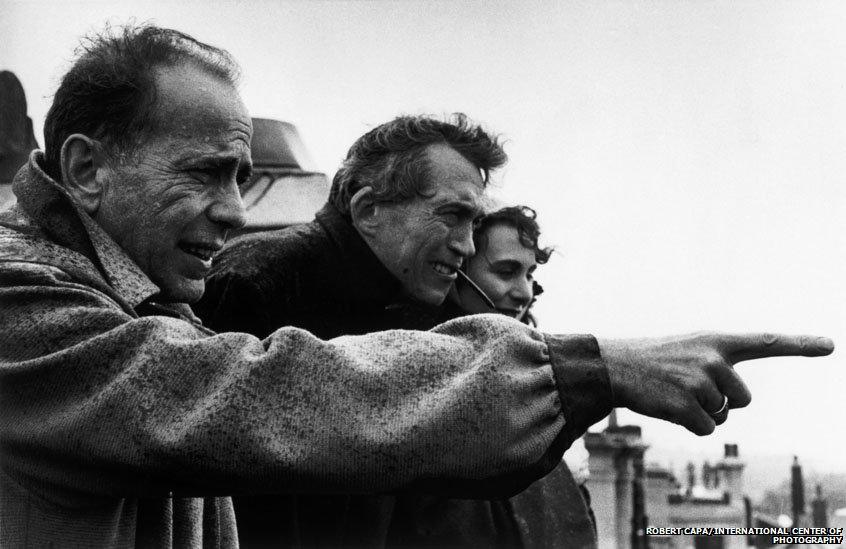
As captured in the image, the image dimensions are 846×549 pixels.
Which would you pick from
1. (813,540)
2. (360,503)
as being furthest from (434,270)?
(813,540)

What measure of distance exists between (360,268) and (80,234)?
1.76 metres

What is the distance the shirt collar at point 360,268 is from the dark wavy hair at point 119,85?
1.48 metres

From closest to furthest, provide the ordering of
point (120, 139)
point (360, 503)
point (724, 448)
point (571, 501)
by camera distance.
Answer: point (120, 139) < point (360, 503) < point (571, 501) < point (724, 448)

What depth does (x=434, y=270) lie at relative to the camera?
363 centimetres

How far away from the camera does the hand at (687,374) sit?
1.42 meters

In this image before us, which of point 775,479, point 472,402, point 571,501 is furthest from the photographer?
point 775,479

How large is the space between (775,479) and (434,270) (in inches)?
395

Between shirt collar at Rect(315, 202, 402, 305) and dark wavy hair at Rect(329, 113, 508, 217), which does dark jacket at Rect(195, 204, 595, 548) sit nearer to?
shirt collar at Rect(315, 202, 402, 305)

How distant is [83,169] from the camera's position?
1.94 m

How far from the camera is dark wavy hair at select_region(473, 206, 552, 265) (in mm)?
4301

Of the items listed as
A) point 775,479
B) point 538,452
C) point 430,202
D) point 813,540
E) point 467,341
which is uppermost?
point 430,202

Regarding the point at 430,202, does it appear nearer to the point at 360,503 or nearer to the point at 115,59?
the point at 360,503

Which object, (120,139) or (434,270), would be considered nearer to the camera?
(120,139)

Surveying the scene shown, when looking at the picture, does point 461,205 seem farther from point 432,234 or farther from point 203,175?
point 203,175
